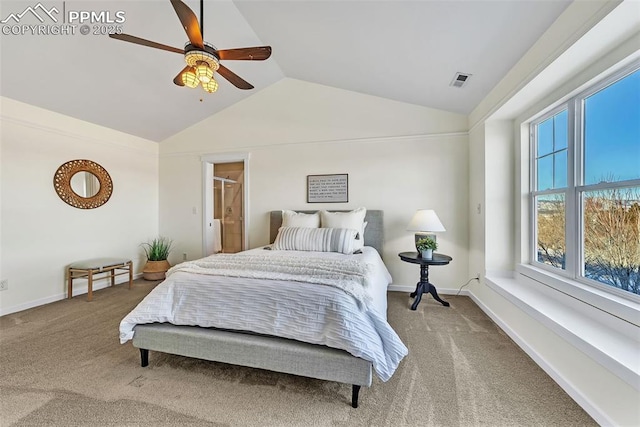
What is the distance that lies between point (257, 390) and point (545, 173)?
306 centimetres

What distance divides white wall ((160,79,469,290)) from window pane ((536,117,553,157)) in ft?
2.89

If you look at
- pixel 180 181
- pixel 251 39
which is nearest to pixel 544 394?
pixel 251 39

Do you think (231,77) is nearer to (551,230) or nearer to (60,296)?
(551,230)

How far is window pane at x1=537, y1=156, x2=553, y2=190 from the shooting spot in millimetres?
2383

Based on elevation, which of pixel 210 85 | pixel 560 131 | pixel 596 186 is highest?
pixel 210 85

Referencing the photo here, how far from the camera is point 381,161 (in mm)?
3646

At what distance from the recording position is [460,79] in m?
2.65

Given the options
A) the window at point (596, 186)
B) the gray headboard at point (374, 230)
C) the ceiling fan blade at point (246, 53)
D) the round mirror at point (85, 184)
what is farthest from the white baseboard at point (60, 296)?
the window at point (596, 186)

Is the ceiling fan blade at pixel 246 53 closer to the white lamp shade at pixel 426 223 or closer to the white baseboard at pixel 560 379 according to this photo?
the white lamp shade at pixel 426 223

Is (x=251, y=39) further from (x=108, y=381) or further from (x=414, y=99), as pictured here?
(x=108, y=381)

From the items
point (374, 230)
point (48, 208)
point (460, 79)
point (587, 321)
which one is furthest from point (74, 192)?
point (587, 321)

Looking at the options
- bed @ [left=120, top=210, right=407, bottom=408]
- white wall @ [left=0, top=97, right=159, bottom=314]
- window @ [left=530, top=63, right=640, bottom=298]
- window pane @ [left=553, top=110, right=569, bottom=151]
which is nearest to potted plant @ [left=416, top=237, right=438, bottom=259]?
window @ [left=530, top=63, right=640, bottom=298]

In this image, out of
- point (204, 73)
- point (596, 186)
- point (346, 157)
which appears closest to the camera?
point (596, 186)

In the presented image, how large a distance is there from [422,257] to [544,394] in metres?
1.48
